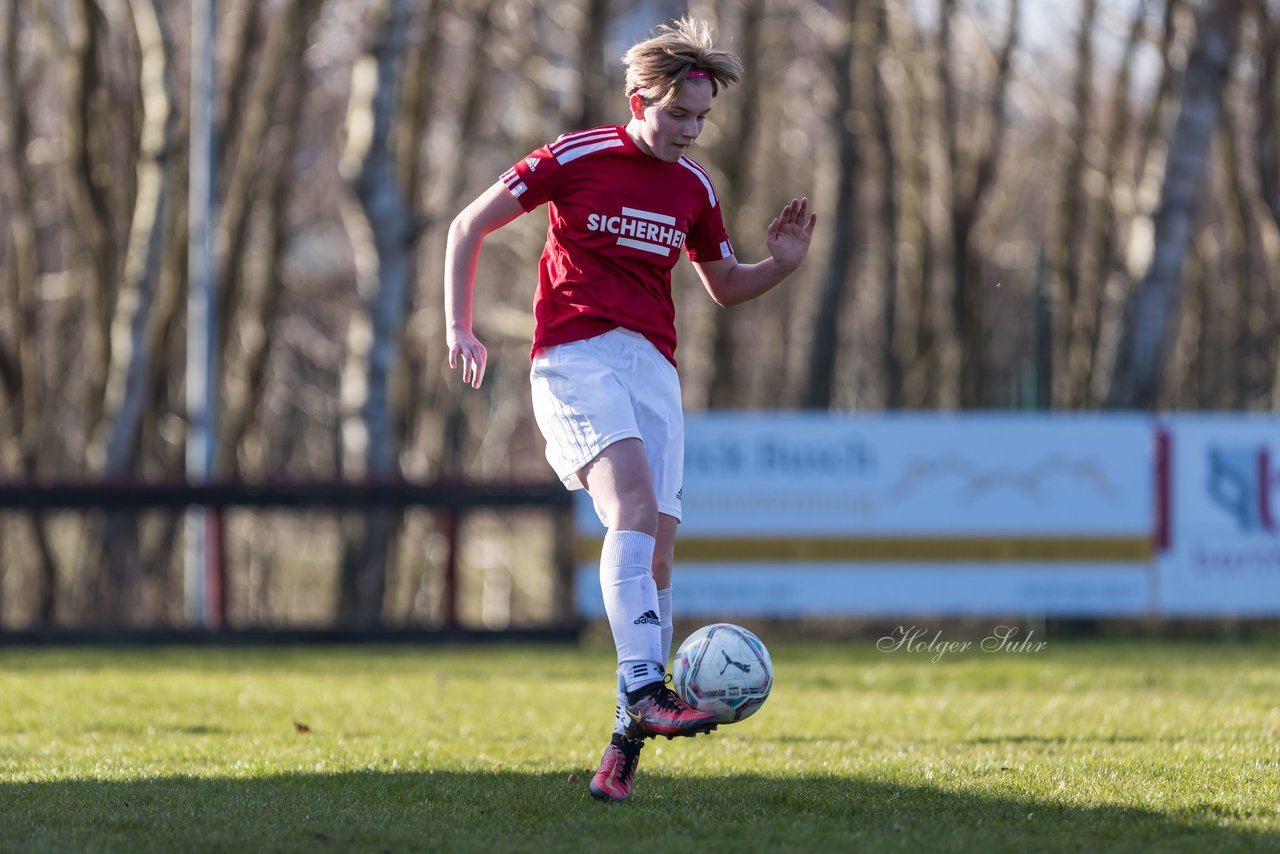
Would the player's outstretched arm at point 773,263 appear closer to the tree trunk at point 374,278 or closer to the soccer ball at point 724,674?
the soccer ball at point 724,674

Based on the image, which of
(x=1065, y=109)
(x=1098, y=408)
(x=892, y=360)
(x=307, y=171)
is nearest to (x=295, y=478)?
(x=1098, y=408)

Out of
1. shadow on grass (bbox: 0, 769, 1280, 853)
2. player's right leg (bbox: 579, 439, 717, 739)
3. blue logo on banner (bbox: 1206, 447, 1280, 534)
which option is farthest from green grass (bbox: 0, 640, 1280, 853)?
blue logo on banner (bbox: 1206, 447, 1280, 534)

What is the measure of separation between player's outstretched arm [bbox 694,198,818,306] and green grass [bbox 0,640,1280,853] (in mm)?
1598

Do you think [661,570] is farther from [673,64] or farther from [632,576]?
[673,64]

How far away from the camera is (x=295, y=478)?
534 inches

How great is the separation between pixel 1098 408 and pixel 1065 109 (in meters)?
10.1


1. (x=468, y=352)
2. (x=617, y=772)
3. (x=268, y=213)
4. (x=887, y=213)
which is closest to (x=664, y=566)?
(x=617, y=772)

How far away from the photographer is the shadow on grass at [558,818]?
4512mm

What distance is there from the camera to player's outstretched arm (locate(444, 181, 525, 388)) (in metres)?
5.43

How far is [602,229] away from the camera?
5461 millimetres

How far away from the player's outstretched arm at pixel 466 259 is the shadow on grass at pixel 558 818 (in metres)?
1.30

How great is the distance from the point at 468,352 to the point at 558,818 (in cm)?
142

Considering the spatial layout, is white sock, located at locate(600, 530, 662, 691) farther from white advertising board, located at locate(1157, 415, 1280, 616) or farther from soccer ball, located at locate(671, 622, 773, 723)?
white advertising board, located at locate(1157, 415, 1280, 616)

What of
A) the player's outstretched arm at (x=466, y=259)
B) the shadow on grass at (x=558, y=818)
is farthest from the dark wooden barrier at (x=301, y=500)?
the player's outstretched arm at (x=466, y=259)
